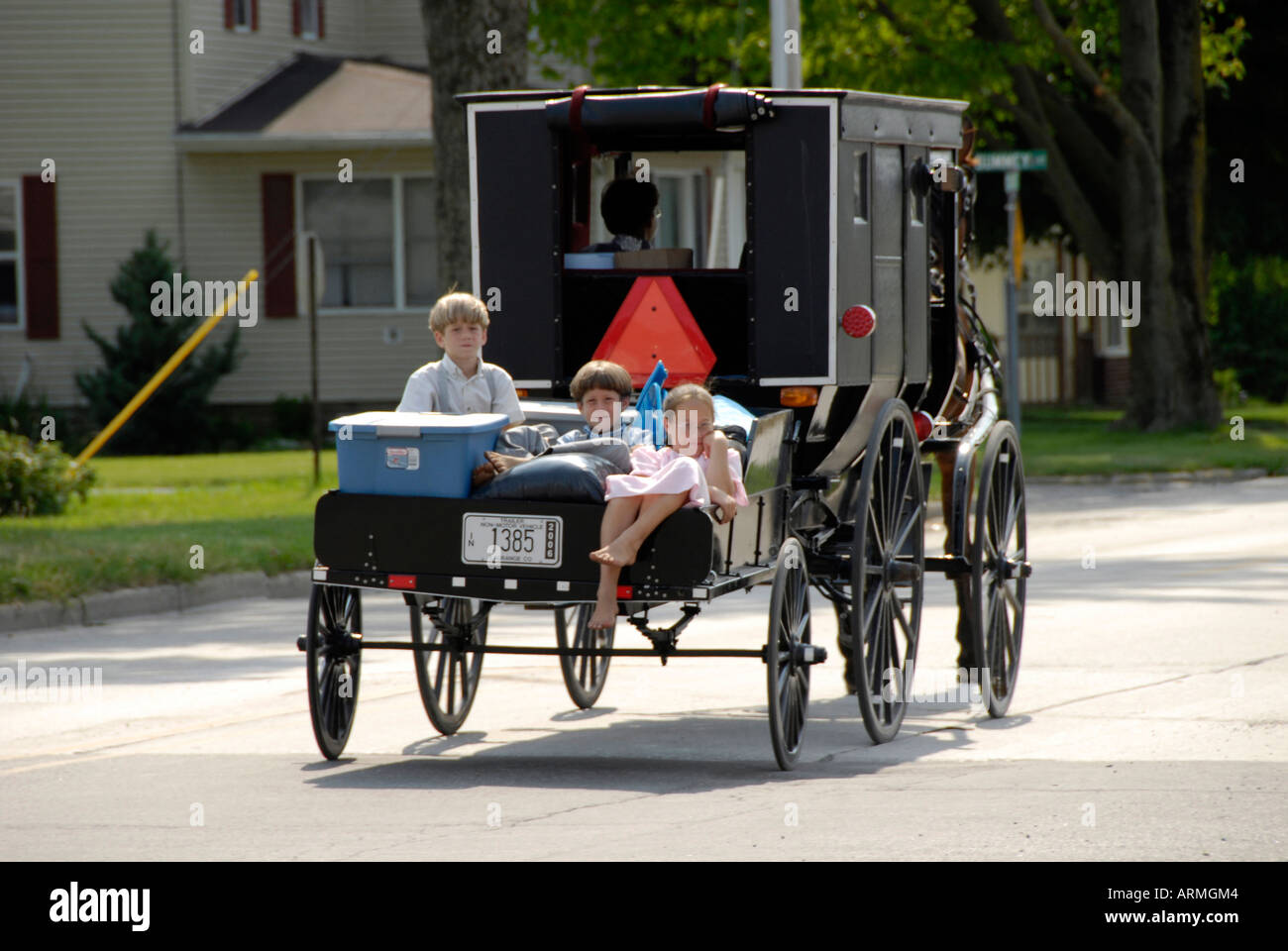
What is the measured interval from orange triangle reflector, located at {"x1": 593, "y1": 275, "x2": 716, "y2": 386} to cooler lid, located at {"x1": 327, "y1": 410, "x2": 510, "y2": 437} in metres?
1.58

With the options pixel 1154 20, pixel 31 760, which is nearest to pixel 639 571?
pixel 31 760

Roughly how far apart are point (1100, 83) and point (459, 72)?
12107mm

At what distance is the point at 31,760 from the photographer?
27.9ft

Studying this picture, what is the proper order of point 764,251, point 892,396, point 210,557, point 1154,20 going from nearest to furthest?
point 764,251, point 892,396, point 210,557, point 1154,20

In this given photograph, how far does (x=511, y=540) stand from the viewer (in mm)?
7781

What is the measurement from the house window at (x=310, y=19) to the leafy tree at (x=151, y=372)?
15.0 ft

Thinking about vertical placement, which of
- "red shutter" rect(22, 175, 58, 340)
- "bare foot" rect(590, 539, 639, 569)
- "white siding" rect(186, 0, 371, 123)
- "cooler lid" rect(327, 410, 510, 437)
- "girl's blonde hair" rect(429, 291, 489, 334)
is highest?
"white siding" rect(186, 0, 371, 123)

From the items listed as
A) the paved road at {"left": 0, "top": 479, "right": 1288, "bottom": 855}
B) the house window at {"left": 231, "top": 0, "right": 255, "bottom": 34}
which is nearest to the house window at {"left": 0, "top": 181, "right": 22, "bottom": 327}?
the house window at {"left": 231, "top": 0, "right": 255, "bottom": 34}

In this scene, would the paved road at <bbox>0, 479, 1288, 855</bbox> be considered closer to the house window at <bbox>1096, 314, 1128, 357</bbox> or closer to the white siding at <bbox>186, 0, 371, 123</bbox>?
the white siding at <bbox>186, 0, 371, 123</bbox>

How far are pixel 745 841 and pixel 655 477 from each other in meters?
1.52

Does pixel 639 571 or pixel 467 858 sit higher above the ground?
pixel 639 571

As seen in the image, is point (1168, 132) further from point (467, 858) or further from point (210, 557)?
point (467, 858)

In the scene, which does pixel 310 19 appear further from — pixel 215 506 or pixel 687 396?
pixel 687 396

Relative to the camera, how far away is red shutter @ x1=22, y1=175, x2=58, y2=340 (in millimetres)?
29984
